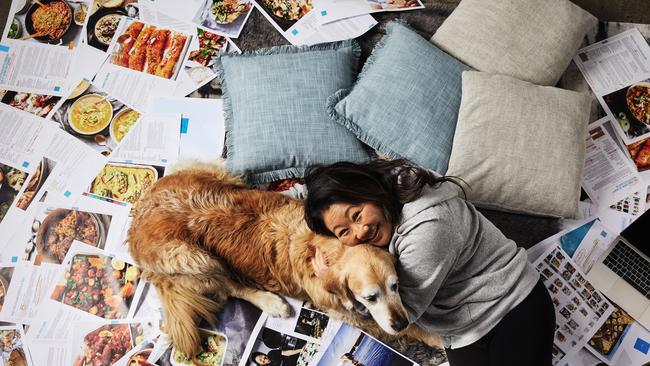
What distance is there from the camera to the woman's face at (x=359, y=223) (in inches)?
63.4

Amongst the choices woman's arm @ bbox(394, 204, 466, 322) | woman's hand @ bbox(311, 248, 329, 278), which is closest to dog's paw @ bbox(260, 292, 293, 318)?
woman's hand @ bbox(311, 248, 329, 278)

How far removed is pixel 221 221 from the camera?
2.00m

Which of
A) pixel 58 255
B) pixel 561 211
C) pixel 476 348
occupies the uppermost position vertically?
pixel 561 211

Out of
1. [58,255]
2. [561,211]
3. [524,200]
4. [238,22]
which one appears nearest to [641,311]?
[561,211]

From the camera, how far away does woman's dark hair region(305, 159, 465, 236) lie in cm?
164

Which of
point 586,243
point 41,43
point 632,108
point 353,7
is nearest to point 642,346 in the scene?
point 586,243

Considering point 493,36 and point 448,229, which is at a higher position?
point 493,36

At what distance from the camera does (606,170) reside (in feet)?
7.63

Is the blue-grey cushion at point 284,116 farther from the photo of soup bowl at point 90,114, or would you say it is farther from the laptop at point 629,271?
the laptop at point 629,271

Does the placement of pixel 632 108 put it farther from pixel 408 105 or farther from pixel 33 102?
pixel 33 102

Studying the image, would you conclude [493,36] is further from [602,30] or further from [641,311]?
[641,311]

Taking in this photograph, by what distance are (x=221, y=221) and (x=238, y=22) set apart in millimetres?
1139

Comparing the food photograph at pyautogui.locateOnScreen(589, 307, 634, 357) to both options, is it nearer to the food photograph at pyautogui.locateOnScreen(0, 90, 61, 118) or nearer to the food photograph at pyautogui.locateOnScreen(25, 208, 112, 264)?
the food photograph at pyautogui.locateOnScreen(25, 208, 112, 264)

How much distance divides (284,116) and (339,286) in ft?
2.90
